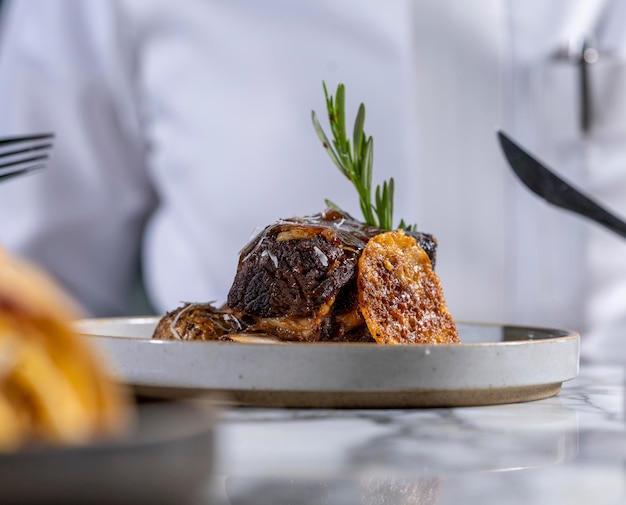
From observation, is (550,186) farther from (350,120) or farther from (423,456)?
(350,120)

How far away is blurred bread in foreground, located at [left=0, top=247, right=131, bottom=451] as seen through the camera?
0.24m

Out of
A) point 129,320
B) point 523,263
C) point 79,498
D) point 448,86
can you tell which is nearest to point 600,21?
point 448,86

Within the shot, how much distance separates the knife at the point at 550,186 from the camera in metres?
0.84

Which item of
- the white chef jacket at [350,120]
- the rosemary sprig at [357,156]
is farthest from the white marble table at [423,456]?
the white chef jacket at [350,120]

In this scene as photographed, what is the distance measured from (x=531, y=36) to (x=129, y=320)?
53.2 inches

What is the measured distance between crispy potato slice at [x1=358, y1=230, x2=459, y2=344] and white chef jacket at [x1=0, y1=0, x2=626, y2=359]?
112 centimetres

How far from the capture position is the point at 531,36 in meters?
1.91

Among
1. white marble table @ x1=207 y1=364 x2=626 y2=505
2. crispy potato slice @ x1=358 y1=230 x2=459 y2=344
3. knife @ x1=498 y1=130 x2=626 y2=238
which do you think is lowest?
white marble table @ x1=207 y1=364 x2=626 y2=505

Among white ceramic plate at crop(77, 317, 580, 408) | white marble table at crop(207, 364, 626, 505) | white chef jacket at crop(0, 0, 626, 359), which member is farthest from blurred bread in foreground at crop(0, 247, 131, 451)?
white chef jacket at crop(0, 0, 626, 359)

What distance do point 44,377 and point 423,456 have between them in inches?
11.3

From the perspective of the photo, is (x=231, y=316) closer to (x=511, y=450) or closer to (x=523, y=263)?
(x=511, y=450)

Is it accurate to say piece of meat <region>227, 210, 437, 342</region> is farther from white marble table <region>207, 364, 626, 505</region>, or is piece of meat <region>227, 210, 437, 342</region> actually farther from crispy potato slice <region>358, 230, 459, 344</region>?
Result: white marble table <region>207, 364, 626, 505</region>

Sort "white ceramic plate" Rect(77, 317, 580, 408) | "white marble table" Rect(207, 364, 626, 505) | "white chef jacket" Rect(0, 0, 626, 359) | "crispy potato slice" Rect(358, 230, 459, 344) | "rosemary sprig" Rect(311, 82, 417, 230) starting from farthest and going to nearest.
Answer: "white chef jacket" Rect(0, 0, 626, 359)
"rosemary sprig" Rect(311, 82, 417, 230)
"crispy potato slice" Rect(358, 230, 459, 344)
"white ceramic plate" Rect(77, 317, 580, 408)
"white marble table" Rect(207, 364, 626, 505)

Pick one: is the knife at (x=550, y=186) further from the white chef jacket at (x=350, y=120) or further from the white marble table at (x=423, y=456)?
the white chef jacket at (x=350, y=120)
